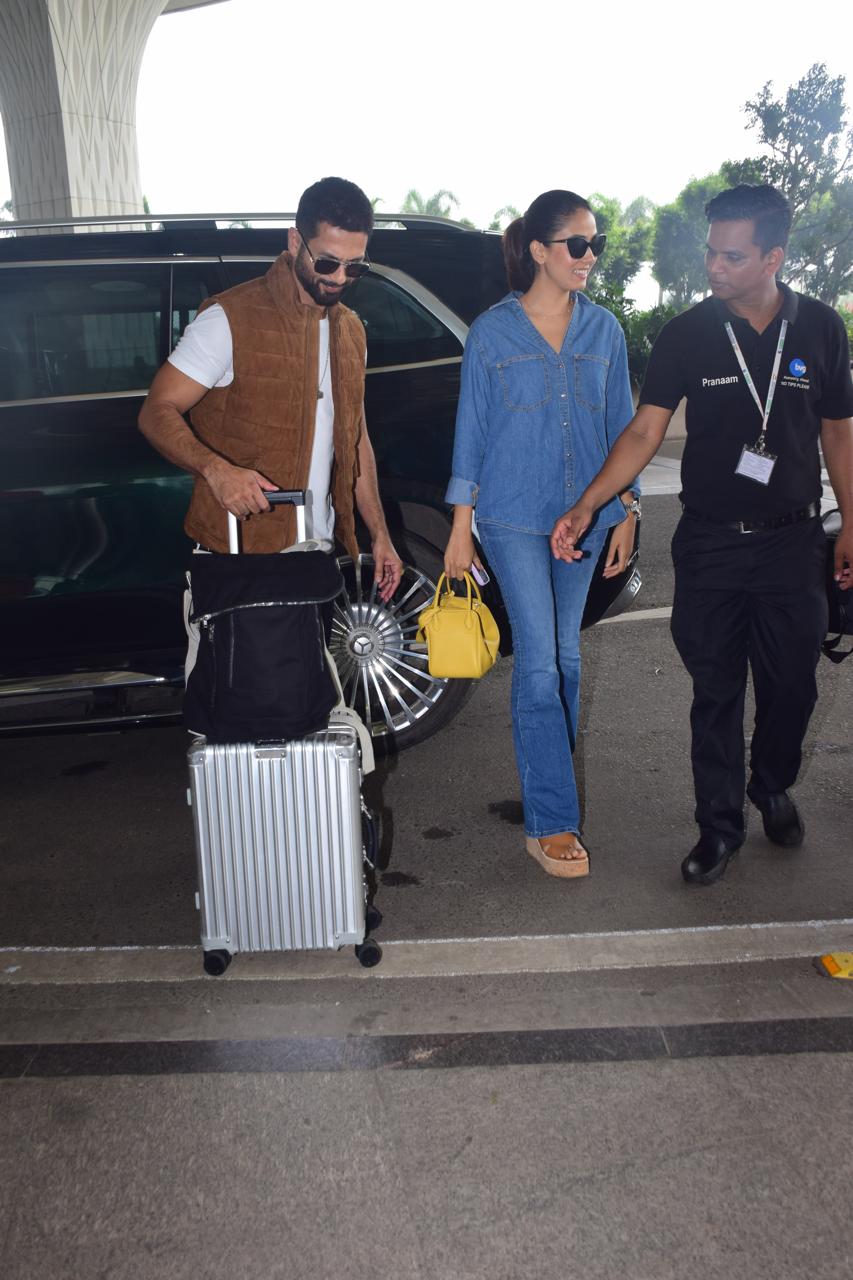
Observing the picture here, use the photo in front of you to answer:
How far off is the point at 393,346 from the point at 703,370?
1.65 m

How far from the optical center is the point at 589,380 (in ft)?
11.9

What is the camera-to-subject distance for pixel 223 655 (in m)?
2.96

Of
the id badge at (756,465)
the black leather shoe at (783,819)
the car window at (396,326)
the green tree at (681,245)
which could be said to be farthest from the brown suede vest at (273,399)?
the green tree at (681,245)

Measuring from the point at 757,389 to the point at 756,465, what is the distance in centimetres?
22

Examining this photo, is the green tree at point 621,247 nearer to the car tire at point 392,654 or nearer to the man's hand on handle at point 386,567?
the car tire at point 392,654

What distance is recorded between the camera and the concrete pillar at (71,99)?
2298 cm

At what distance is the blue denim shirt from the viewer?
3592 millimetres

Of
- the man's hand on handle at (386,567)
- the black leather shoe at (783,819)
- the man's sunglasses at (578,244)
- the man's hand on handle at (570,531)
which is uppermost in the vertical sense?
the man's sunglasses at (578,244)

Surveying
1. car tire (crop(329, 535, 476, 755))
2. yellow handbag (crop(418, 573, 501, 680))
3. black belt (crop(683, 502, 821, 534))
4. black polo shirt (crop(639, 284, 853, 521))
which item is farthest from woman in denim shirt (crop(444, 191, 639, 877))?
car tire (crop(329, 535, 476, 755))

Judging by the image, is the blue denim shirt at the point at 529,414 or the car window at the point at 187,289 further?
the car window at the point at 187,289

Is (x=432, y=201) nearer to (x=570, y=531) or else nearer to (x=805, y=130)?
(x=805, y=130)

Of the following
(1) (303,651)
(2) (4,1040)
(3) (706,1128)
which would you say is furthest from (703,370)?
(2) (4,1040)

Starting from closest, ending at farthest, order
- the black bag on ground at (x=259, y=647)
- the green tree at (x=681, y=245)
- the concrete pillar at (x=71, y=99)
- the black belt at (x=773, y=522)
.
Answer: the black bag on ground at (x=259, y=647) < the black belt at (x=773, y=522) < the concrete pillar at (x=71, y=99) < the green tree at (x=681, y=245)

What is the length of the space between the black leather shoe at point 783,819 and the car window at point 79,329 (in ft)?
8.95
